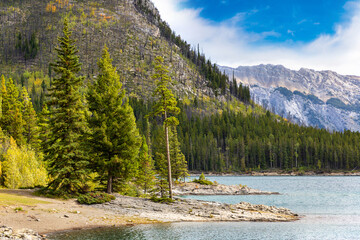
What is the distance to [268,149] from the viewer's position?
175 meters

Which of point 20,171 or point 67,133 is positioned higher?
point 67,133

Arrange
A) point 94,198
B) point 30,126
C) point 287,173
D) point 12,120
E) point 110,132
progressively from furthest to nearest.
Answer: point 287,173, point 30,126, point 12,120, point 110,132, point 94,198

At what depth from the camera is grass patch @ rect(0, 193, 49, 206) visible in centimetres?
2892

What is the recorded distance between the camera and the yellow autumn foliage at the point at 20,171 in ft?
138

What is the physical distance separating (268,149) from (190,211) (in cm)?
14472

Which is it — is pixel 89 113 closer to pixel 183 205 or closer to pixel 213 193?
pixel 183 205

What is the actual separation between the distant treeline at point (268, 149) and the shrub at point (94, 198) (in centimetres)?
13184

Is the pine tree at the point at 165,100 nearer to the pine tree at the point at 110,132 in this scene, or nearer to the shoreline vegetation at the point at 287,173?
the pine tree at the point at 110,132

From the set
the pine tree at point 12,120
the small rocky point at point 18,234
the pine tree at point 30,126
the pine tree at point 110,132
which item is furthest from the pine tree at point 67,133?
the pine tree at point 30,126

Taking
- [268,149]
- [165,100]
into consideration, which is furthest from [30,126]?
[268,149]

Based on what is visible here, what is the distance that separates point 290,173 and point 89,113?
141m

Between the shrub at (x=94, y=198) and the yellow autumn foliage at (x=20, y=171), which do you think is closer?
the shrub at (x=94, y=198)

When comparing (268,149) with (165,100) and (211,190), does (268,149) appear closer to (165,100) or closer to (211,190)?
(211,190)

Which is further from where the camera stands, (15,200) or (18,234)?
(15,200)
